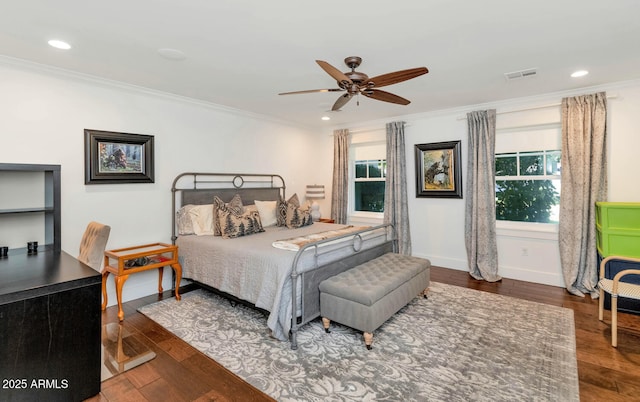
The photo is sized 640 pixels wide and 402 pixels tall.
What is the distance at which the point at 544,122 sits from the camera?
4.27 meters

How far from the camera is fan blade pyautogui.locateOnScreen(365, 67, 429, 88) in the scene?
2404 mm

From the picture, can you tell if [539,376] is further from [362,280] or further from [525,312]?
[362,280]

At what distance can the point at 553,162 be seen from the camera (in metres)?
4.37

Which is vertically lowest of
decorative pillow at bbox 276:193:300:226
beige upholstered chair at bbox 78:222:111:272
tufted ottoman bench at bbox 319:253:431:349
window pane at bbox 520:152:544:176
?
tufted ottoman bench at bbox 319:253:431:349

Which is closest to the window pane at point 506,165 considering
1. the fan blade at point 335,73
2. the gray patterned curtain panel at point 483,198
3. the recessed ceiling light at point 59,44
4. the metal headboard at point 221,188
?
the gray patterned curtain panel at point 483,198

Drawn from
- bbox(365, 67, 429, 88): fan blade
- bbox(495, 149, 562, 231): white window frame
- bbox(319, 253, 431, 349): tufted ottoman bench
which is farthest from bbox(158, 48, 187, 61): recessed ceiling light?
bbox(495, 149, 562, 231): white window frame

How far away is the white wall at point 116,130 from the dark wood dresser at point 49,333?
147 centimetres

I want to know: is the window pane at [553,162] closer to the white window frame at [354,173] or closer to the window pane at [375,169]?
the white window frame at [354,173]

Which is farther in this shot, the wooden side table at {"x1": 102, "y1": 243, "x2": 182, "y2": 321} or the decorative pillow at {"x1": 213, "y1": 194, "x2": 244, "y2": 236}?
the decorative pillow at {"x1": 213, "y1": 194, "x2": 244, "y2": 236}

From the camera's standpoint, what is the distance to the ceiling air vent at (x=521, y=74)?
3.35 m

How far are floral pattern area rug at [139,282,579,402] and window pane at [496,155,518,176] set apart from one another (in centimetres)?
204

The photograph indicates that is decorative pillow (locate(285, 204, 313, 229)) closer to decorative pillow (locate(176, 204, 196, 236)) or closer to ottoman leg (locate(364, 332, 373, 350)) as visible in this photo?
decorative pillow (locate(176, 204, 196, 236))

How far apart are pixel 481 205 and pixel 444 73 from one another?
220 cm

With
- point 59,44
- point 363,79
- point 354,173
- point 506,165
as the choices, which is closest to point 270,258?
point 363,79
